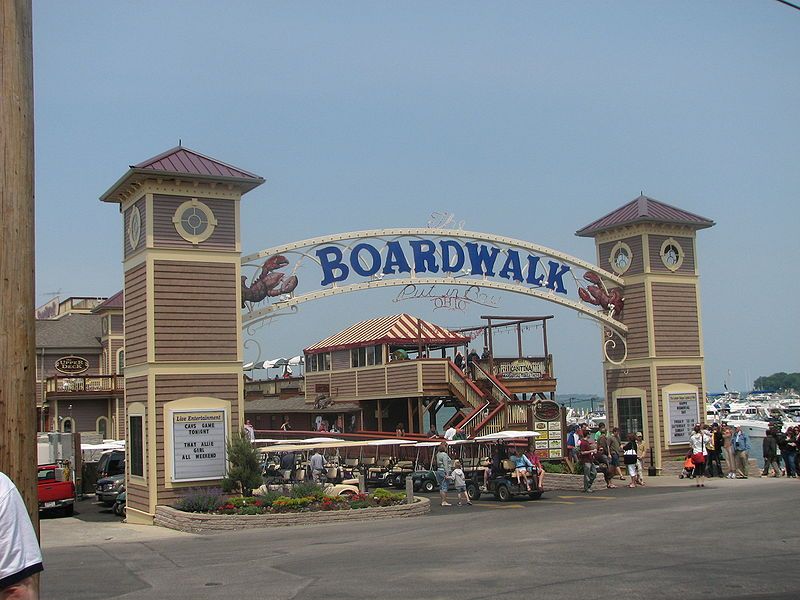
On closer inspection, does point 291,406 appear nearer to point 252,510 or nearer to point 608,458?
point 608,458

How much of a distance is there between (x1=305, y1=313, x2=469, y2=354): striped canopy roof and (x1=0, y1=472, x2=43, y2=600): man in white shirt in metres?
35.9

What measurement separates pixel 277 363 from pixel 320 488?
4481 cm

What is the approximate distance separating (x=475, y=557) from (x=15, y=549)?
1054 centimetres

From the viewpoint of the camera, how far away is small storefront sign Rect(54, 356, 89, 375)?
166 feet

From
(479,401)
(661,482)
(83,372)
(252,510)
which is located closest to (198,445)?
(252,510)

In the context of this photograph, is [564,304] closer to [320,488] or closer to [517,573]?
[320,488]

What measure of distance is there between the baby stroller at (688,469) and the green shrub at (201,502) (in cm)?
1409

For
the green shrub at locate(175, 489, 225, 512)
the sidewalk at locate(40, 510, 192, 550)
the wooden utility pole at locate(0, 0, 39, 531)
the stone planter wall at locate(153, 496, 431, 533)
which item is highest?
the wooden utility pole at locate(0, 0, 39, 531)

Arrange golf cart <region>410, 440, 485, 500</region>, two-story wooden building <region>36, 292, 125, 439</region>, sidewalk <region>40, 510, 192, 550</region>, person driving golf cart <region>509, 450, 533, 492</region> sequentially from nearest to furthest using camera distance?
sidewalk <region>40, 510, 192, 550</region> < person driving golf cart <region>509, 450, 533, 492</region> < golf cart <region>410, 440, 485, 500</region> < two-story wooden building <region>36, 292, 125, 439</region>

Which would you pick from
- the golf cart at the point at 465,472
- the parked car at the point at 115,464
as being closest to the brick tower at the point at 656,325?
the golf cart at the point at 465,472

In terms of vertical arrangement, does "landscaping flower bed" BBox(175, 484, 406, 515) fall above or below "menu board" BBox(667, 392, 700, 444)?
below

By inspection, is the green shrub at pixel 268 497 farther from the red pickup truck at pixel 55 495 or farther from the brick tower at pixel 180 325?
the red pickup truck at pixel 55 495

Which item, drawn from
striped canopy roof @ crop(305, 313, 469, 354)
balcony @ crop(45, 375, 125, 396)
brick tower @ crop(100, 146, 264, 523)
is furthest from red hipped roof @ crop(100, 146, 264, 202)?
balcony @ crop(45, 375, 125, 396)

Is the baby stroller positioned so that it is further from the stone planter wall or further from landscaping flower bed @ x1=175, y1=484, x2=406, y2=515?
landscaping flower bed @ x1=175, y1=484, x2=406, y2=515
